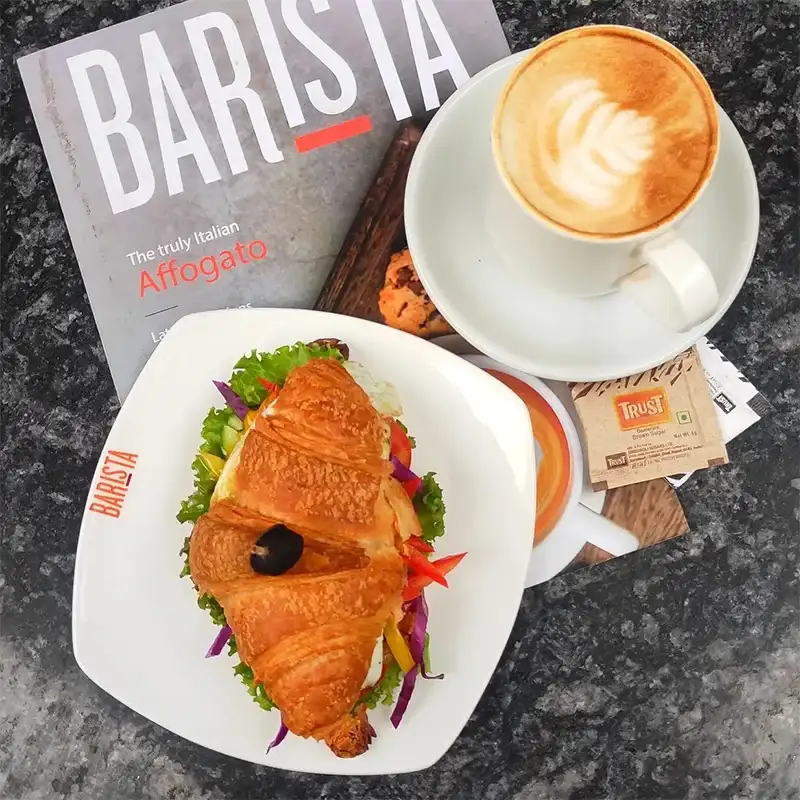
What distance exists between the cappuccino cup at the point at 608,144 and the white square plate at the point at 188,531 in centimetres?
25

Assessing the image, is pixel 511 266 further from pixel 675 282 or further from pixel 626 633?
pixel 626 633

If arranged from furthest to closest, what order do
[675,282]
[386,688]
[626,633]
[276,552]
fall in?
[626,633]
[386,688]
[276,552]
[675,282]

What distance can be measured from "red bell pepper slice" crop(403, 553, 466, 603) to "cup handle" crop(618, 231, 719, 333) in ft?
1.13

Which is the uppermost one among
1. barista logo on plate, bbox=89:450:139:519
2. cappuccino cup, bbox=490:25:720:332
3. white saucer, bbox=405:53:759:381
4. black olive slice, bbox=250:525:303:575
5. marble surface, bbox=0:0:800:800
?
cappuccino cup, bbox=490:25:720:332

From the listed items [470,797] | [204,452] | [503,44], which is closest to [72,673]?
[204,452]

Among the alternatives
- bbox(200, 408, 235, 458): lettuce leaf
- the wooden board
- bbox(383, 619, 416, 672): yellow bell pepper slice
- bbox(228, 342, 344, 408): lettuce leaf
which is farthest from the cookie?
bbox(383, 619, 416, 672): yellow bell pepper slice

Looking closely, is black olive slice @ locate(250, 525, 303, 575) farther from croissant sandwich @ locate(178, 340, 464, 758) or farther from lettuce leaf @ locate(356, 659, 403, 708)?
lettuce leaf @ locate(356, 659, 403, 708)

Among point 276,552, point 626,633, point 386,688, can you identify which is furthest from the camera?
point 626,633

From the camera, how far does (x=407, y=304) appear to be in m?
0.90

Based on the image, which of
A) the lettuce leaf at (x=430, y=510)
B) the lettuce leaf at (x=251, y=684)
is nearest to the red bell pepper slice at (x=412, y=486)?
the lettuce leaf at (x=430, y=510)

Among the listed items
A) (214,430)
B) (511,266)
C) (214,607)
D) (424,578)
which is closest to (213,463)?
(214,430)

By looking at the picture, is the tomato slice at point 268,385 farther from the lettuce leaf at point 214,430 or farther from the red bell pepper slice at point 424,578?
the red bell pepper slice at point 424,578

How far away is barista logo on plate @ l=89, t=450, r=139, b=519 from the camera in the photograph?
33.8 inches

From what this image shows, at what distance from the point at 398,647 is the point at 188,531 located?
269mm
